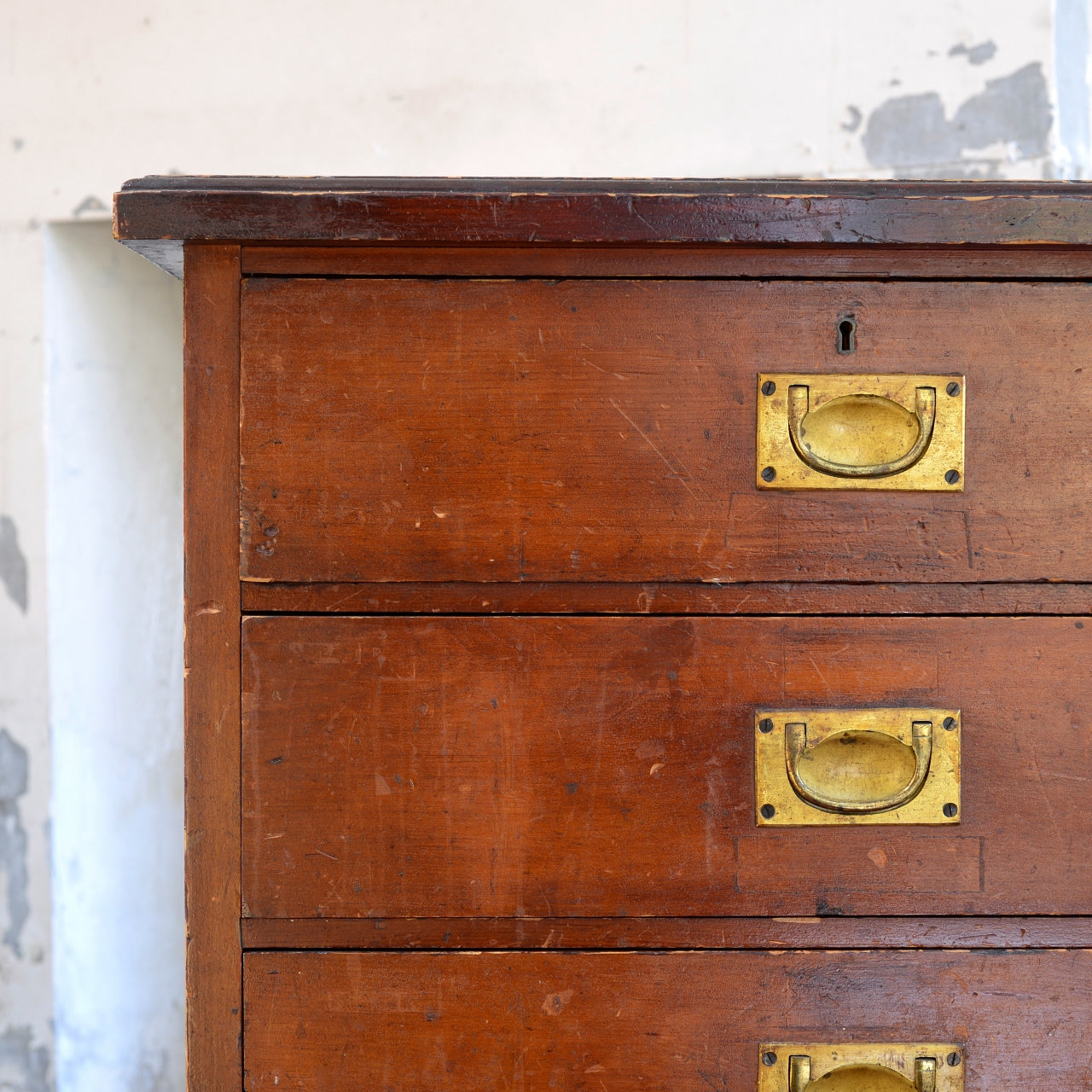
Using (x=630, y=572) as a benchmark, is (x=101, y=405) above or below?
above

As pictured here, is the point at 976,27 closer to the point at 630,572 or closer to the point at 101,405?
the point at 630,572

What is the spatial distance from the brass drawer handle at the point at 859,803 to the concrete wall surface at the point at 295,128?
0.82 meters

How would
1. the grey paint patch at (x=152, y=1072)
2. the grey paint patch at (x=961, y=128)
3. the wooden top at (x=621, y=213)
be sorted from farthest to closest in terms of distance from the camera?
the grey paint patch at (x=152, y=1072), the grey paint patch at (x=961, y=128), the wooden top at (x=621, y=213)

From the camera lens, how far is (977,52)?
1.13m

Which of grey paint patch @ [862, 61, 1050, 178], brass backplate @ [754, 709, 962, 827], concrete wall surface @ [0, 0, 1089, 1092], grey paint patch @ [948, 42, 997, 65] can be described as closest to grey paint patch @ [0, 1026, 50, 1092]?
concrete wall surface @ [0, 0, 1089, 1092]

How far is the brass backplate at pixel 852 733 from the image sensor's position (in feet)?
2.00

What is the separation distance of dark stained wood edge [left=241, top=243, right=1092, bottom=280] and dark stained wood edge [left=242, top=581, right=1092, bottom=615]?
223mm

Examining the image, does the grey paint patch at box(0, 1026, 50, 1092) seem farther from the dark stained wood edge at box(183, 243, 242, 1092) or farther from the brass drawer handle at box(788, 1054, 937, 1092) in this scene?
the brass drawer handle at box(788, 1054, 937, 1092)

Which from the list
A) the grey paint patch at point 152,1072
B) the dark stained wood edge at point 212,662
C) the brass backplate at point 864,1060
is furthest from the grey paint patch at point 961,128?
the grey paint patch at point 152,1072

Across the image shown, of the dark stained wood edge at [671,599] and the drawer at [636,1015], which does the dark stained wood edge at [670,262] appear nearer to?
the dark stained wood edge at [671,599]

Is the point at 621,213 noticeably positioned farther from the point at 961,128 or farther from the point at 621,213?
the point at 961,128

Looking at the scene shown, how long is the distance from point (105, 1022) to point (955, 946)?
3.84 feet

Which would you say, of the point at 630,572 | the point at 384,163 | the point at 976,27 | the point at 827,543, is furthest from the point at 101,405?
the point at 976,27

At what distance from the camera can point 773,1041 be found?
62 centimetres
